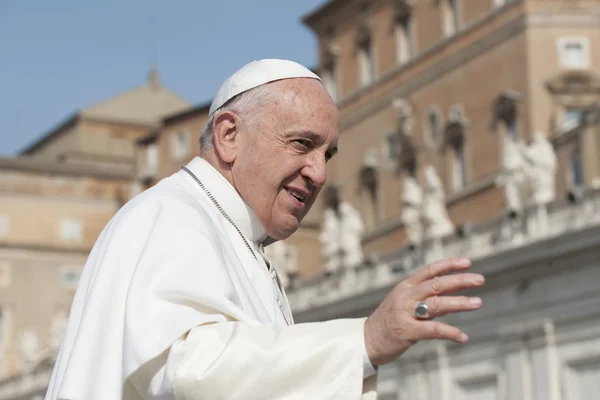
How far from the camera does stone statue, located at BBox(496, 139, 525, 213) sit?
22594mm

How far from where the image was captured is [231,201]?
3.33m

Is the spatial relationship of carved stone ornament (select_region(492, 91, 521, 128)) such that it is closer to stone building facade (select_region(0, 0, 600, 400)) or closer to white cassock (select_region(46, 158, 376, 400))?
stone building facade (select_region(0, 0, 600, 400))

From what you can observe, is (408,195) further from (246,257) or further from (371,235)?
(246,257)

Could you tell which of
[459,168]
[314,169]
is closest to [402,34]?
[459,168]

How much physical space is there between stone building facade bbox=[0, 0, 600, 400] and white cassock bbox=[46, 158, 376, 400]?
17.5 meters

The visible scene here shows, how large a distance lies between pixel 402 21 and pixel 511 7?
19.5ft

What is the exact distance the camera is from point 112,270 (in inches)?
118

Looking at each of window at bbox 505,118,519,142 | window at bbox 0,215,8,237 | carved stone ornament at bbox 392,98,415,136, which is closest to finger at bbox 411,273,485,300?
window at bbox 505,118,519,142

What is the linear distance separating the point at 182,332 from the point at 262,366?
18cm

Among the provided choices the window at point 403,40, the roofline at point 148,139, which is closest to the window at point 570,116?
the window at point 403,40

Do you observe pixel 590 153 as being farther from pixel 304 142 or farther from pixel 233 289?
pixel 233 289

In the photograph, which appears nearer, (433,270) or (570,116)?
(433,270)

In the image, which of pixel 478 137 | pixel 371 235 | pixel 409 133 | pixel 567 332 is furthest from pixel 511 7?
pixel 567 332

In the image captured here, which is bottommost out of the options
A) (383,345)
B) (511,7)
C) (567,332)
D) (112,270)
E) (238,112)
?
(383,345)
